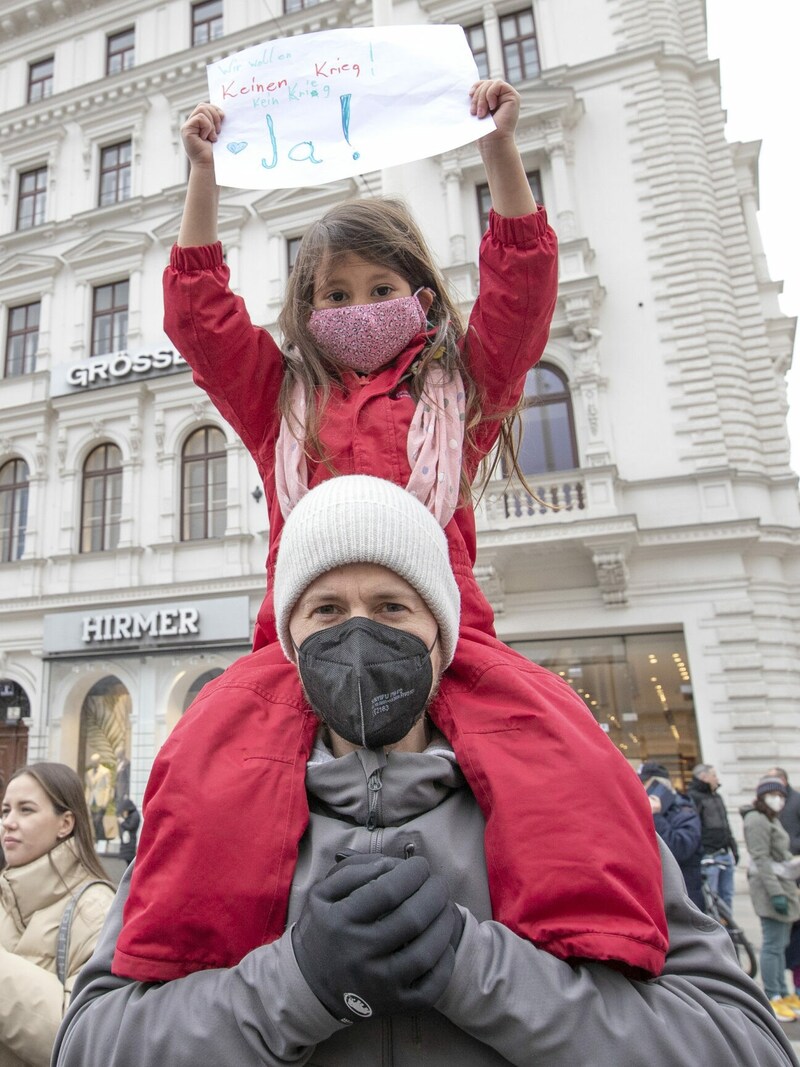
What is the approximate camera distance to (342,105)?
5.26ft

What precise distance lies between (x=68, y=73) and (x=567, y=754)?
2131cm

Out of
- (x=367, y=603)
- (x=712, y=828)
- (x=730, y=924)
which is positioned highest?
(x=367, y=603)

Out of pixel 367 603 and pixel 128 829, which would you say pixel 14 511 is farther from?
pixel 367 603

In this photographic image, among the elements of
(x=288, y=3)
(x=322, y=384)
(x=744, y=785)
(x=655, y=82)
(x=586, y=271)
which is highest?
(x=288, y=3)

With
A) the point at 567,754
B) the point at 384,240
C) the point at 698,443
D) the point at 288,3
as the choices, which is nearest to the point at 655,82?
the point at 698,443

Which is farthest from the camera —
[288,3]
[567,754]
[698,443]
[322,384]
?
[288,3]

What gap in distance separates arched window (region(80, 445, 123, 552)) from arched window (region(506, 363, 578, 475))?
8.12m

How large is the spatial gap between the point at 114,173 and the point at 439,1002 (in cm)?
1909

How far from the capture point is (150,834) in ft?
3.71

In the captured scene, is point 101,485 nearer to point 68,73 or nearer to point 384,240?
point 68,73

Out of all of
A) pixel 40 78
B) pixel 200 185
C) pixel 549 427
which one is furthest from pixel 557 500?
pixel 40 78

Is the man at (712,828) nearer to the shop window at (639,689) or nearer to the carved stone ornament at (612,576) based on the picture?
the shop window at (639,689)

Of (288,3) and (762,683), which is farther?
(288,3)

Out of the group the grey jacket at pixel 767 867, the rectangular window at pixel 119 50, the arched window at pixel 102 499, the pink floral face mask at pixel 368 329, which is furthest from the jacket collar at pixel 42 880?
the rectangular window at pixel 119 50
